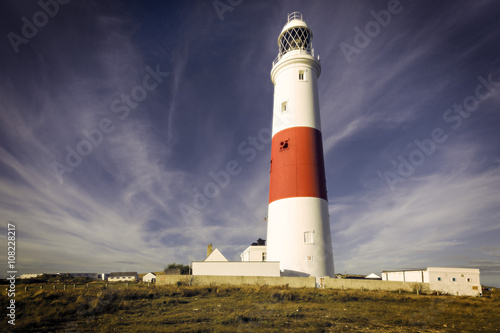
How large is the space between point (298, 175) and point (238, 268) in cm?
945

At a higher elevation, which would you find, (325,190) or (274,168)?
(274,168)

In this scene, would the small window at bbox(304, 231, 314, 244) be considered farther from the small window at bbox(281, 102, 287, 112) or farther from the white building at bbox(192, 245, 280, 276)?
the small window at bbox(281, 102, 287, 112)

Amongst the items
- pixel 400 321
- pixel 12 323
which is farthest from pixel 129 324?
pixel 400 321

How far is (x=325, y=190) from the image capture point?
24.5 metres

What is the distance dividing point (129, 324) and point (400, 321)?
38.3 ft

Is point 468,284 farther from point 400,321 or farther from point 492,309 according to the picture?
point 400,321

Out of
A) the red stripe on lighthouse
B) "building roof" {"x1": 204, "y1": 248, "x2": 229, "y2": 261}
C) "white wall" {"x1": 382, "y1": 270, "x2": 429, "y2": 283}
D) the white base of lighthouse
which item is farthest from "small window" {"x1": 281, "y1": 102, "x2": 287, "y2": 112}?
"white wall" {"x1": 382, "y1": 270, "x2": 429, "y2": 283}

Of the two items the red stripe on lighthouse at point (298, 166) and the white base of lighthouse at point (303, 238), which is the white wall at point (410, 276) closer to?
the white base of lighthouse at point (303, 238)

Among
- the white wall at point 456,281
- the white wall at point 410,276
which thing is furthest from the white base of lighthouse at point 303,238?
the white wall at point 456,281

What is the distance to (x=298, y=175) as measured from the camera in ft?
78.2

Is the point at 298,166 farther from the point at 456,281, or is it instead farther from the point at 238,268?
the point at 456,281

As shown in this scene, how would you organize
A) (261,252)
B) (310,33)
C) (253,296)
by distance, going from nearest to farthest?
(253,296), (310,33), (261,252)

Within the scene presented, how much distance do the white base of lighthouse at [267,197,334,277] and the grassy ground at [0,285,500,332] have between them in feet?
8.90

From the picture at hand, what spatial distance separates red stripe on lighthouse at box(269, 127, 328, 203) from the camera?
23.7m
